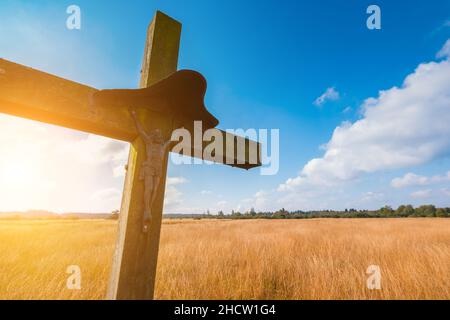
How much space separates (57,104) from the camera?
1.46m

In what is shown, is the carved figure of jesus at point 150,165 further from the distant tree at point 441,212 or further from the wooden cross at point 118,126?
the distant tree at point 441,212

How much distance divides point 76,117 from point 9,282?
2.79 m

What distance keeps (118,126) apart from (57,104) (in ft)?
1.16

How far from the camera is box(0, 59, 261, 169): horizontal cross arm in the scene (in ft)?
4.44

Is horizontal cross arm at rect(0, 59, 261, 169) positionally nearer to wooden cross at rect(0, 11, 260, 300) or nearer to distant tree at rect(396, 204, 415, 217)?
wooden cross at rect(0, 11, 260, 300)

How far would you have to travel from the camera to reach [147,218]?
1420mm

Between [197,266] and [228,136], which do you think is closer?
[228,136]

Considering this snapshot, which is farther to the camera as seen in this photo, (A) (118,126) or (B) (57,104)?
(A) (118,126)

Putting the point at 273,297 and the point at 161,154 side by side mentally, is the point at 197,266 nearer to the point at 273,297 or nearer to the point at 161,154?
the point at 273,297

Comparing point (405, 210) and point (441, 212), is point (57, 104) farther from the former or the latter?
point (405, 210)

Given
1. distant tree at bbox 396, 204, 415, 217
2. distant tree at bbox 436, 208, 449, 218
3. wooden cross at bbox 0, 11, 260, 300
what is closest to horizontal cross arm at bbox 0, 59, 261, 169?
Answer: wooden cross at bbox 0, 11, 260, 300

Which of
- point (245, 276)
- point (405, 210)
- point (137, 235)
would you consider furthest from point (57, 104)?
point (405, 210)

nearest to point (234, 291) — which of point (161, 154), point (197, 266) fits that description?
point (197, 266)
